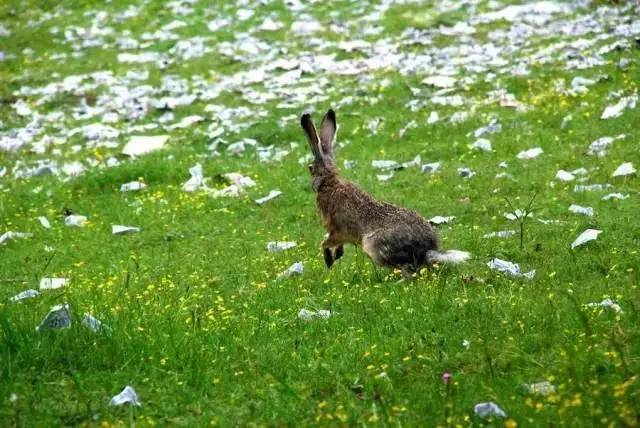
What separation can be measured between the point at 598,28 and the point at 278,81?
851 centimetres

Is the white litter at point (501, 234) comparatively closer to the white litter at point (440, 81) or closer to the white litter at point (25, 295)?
the white litter at point (25, 295)

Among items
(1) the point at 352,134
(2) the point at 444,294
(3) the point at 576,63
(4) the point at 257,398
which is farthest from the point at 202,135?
(4) the point at 257,398

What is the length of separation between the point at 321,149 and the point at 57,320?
523 centimetres

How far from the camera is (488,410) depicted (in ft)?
20.7

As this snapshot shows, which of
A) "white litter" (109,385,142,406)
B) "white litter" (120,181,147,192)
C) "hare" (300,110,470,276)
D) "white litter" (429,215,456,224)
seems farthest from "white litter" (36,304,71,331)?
"white litter" (120,181,147,192)

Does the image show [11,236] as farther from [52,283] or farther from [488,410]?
[488,410]

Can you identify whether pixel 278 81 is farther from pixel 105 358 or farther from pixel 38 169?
pixel 105 358

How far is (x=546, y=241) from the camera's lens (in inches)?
444

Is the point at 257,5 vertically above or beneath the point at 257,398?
beneath

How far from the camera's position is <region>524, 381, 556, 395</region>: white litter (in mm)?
6468

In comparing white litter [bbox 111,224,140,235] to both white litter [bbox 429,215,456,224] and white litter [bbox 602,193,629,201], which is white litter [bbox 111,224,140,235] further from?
white litter [bbox 602,193,629,201]

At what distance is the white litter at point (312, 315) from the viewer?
883 cm

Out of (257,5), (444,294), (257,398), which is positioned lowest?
(257,5)

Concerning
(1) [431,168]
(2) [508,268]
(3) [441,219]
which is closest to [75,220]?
(1) [431,168]
